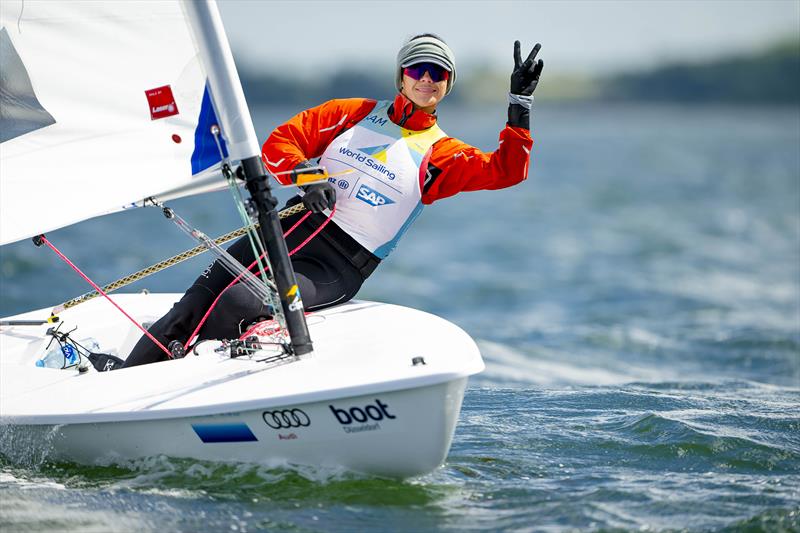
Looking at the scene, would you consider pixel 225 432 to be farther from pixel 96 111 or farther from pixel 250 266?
pixel 96 111

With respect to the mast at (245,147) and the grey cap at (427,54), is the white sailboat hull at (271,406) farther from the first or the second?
the grey cap at (427,54)

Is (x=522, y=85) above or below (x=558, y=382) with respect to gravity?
above

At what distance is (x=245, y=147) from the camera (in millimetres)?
3387

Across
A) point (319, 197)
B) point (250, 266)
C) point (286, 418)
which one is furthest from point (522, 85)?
point (286, 418)

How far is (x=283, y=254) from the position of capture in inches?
134

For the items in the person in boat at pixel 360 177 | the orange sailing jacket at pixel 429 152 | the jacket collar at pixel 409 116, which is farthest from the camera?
the jacket collar at pixel 409 116

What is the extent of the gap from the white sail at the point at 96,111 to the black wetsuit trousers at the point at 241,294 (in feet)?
1.48

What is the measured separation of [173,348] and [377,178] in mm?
1003

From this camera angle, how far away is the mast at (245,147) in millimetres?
3326

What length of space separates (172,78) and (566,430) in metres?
2.11

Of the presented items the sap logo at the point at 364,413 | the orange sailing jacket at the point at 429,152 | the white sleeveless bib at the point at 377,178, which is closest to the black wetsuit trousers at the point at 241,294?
the white sleeveless bib at the point at 377,178

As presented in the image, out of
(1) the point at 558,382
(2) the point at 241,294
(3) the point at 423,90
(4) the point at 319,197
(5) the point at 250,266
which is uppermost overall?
(3) the point at 423,90

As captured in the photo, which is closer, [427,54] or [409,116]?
[427,54]

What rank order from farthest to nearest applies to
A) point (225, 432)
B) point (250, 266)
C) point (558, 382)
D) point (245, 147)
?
point (558, 382) → point (250, 266) → point (245, 147) → point (225, 432)
